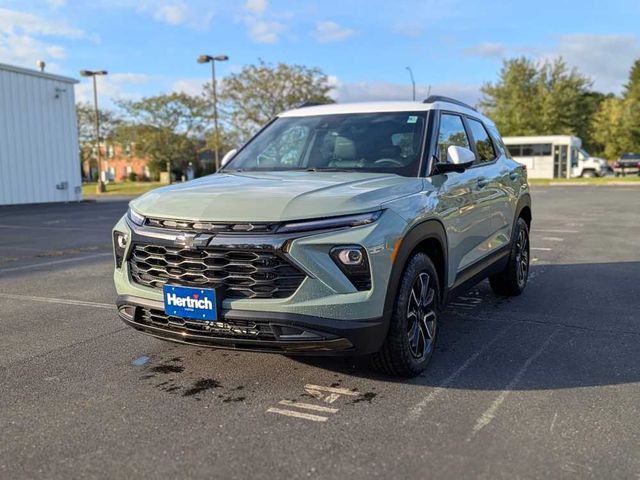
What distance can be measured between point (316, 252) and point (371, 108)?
7.05 ft

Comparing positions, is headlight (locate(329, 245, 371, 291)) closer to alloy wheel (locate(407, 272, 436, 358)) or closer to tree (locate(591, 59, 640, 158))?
alloy wheel (locate(407, 272, 436, 358))

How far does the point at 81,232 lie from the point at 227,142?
106ft

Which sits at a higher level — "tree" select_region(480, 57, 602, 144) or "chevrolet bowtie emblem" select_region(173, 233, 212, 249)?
"tree" select_region(480, 57, 602, 144)

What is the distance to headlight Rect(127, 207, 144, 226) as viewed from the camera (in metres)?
3.70

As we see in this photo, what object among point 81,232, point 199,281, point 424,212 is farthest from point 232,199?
point 81,232

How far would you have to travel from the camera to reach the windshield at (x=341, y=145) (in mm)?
4410

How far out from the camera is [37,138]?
82.7 ft

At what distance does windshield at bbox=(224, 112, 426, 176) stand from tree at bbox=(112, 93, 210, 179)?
52.8m

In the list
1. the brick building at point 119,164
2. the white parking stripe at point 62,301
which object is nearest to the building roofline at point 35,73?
the white parking stripe at point 62,301

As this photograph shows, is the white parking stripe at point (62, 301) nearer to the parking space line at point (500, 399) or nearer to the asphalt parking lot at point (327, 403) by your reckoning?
the asphalt parking lot at point (327, 403)

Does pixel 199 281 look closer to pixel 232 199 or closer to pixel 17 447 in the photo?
pixel 232 199

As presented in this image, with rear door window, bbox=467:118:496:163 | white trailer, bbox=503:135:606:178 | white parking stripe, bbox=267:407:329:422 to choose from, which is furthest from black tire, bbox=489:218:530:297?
white trailer, bbox=503:135:606:178

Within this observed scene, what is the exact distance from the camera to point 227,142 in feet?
148

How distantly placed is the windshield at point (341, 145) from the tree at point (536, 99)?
150 ft
